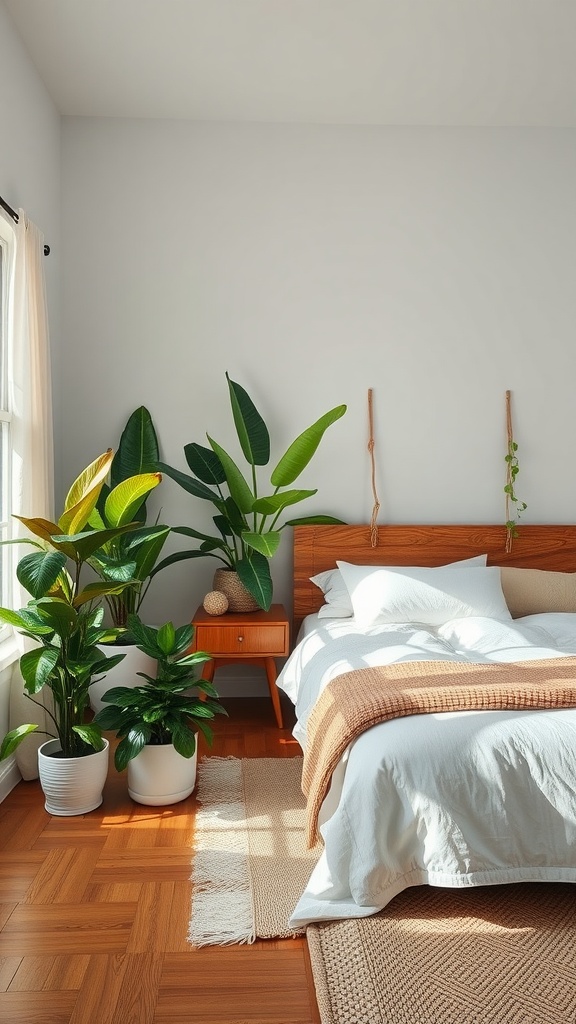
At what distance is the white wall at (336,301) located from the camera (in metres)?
4.07

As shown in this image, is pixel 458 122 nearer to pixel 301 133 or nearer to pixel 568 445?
pixel 301 133

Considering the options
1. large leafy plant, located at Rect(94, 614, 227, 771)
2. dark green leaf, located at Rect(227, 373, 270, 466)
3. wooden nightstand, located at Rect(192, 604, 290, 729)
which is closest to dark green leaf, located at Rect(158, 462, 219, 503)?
dark green leaf, located at Rect(227, 373, 270, 466)

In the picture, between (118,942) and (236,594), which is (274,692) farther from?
(118,942)

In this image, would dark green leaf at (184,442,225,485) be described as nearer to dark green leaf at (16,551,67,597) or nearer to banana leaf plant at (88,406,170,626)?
banana leaf plant at (88,406,170,626)

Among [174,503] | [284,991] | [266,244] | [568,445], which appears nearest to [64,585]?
[174,503]

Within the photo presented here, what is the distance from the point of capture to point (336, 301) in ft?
13.6

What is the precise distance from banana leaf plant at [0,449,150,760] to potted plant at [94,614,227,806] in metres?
0.11

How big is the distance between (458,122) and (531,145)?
0.42 meters

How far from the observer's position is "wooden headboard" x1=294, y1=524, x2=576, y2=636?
159 inches

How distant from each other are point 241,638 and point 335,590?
1.75ft

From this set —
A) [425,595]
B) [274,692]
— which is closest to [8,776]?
[274,692]

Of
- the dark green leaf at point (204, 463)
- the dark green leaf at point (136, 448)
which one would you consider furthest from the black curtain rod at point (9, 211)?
the dark green leaf at point (204, 463)

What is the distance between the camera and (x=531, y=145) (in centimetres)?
419

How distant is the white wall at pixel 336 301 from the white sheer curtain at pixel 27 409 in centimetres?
86
